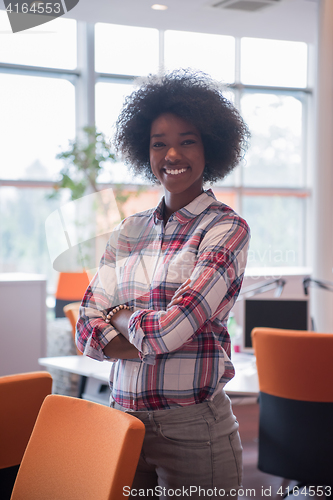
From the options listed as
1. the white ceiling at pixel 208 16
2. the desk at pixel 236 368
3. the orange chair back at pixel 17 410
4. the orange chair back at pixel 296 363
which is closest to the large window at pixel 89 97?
the white ceiling at pixel 208 16

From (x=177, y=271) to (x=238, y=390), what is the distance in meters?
1.33

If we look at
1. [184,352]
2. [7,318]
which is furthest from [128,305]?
[7,318]

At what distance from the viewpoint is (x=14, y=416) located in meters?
1.69

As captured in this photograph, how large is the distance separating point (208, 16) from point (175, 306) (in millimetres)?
4990

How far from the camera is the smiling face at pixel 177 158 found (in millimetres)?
1403

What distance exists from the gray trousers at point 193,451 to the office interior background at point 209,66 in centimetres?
352

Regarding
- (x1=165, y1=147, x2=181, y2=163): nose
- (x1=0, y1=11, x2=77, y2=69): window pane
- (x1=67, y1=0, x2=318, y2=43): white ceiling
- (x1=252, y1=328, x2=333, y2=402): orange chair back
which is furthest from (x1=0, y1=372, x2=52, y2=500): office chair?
(x1=0, y1=11, x2=77, y2=69): window pane

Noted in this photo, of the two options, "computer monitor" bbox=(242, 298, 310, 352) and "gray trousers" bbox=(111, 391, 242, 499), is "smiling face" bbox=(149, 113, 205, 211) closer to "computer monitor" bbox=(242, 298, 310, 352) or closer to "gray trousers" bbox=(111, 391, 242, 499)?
"gray trousers" bbox=(111, 391, 242, 499)

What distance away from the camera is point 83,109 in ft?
22.6

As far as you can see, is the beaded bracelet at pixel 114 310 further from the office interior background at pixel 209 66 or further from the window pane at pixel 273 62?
the window pane at pixel 273 62

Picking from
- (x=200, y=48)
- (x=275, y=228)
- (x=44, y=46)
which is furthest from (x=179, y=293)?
(x=275, y=228)

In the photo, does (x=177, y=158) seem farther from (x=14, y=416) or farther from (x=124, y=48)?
(x=124, y=48)

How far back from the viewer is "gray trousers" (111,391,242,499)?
125 cm

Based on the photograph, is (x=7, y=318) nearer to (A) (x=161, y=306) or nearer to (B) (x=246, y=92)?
(A) (x=161, y=306)
